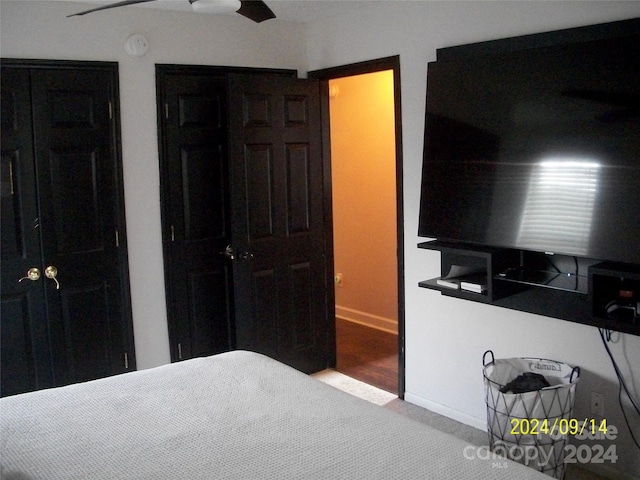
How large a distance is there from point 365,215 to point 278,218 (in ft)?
4.91

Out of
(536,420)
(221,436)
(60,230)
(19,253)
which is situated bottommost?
(536,420)

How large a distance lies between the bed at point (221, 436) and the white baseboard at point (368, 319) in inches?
114

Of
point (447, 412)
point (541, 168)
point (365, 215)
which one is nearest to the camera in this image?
point (541, 168)

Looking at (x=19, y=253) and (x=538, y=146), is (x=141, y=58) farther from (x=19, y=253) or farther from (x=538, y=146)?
(x=538, y=146)

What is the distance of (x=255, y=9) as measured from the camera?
212 cm

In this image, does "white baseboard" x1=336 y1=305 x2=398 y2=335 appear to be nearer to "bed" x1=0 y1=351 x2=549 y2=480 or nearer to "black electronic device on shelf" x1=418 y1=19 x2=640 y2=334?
"black electronic device on shelf" x1=418 y1=19 x2=640 y2=334

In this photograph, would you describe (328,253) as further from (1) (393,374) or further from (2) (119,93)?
(2) (119,93)

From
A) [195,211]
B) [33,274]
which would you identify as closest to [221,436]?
[33,274]

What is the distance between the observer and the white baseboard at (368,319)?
5091mm

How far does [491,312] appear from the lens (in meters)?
3.15

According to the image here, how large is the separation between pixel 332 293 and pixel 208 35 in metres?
1.91

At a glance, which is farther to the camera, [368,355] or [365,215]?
[365,215]
